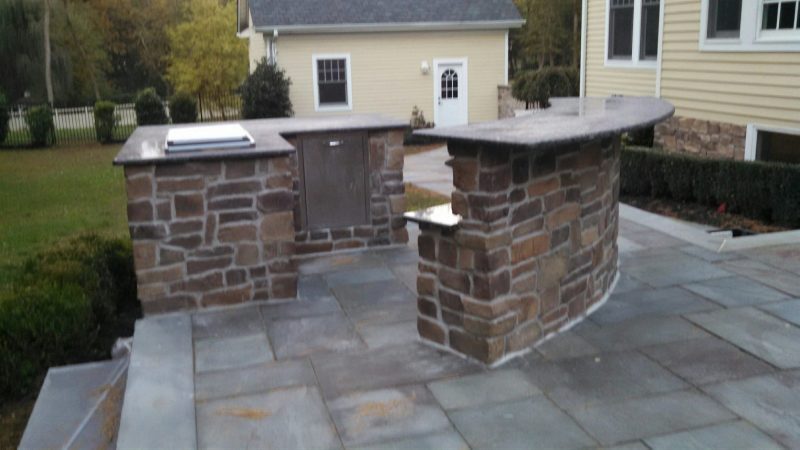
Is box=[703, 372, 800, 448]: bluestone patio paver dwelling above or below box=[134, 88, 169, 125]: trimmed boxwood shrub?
below

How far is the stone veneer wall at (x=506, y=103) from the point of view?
64.4ft

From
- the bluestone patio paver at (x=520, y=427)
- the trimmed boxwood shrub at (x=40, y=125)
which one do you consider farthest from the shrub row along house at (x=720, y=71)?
the trimmed boxwood shrub at (x=40, y=125)

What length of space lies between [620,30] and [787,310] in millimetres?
9745

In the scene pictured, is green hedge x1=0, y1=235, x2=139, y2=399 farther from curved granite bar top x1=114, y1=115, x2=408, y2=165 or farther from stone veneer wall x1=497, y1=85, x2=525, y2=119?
stone veneer wall x1=497, y1=85, x2=525, y2=119

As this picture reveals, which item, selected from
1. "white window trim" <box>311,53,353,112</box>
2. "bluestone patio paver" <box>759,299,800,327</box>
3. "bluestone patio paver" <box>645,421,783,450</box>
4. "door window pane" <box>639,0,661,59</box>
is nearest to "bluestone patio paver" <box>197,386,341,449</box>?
"bluestone patio paver" <box>645,421,783,450</box>

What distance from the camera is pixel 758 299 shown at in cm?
482

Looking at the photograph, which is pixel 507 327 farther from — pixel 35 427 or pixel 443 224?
pixel 35 427

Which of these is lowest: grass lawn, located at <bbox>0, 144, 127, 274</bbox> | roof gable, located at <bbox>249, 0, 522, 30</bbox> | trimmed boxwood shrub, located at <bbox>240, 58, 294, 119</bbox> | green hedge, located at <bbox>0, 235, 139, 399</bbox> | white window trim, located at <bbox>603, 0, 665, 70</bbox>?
grass lawn, located at <bbox>0, 144, 127, 274</bbox>

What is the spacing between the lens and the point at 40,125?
19.9 m

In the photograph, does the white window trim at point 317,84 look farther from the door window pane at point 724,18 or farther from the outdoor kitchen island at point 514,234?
the outdoor kitchen island at point 514,234

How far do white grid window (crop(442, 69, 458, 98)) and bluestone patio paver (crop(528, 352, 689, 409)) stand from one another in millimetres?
16997

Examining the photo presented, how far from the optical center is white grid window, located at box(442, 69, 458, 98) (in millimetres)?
20375

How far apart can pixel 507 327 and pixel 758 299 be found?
197 cm

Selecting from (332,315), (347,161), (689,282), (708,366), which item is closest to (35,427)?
(332,315)
